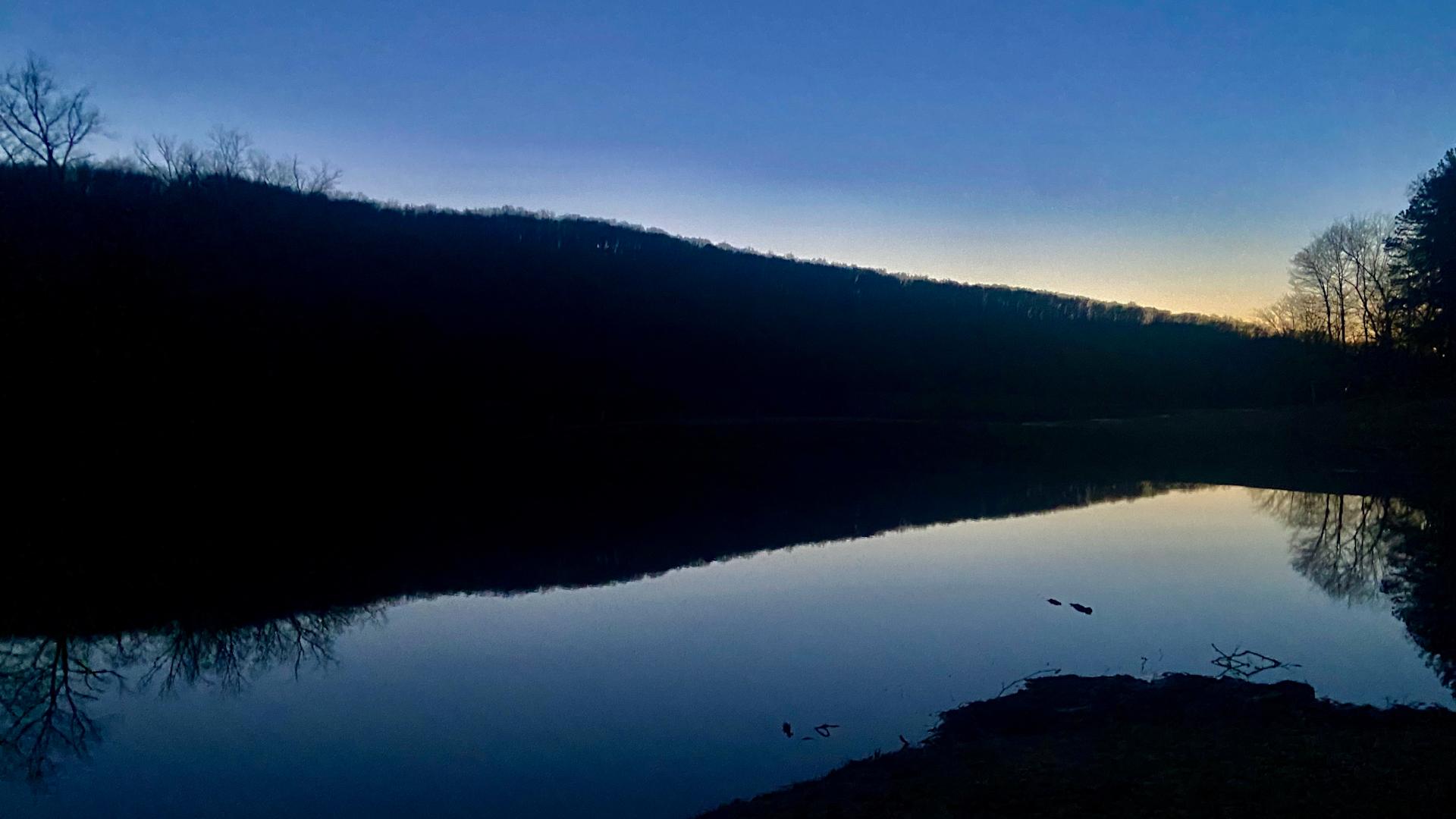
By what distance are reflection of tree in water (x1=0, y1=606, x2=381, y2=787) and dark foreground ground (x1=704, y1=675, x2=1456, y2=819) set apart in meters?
6.56

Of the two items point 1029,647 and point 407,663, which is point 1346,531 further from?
point 407,663

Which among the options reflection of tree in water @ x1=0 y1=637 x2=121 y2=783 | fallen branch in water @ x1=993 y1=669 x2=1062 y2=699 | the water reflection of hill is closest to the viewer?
reflection of tree in water @ x1=0 y1=637 x2=121 y2=783

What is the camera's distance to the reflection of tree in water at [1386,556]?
1238 centimetres

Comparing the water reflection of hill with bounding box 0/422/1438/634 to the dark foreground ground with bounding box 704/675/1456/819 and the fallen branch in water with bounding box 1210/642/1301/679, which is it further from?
the fallen branch in water with bounding box 1210/642/1301/679

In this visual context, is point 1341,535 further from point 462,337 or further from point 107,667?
point 462,337

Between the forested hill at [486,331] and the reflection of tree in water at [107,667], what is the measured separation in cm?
2435

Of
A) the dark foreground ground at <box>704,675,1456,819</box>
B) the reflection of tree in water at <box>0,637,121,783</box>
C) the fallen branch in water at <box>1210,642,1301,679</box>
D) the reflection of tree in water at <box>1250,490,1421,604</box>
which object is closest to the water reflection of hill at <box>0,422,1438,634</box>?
the reflection of tree in water at <box>0,637,121,783</box>

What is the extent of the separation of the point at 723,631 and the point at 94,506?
61.0ft

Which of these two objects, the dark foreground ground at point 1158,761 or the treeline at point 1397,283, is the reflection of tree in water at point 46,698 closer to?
the dark foreground ground at point 1158,761

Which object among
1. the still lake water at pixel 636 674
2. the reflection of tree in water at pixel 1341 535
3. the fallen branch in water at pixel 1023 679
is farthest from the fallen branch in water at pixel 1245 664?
the reflection of tree in water at pixel 1341 535

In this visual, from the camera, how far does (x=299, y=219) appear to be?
60062mm

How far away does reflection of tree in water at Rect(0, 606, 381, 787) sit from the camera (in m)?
8.40

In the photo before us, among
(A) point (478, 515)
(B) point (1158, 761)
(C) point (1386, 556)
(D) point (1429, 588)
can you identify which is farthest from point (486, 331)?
(B) point (1158, 761)

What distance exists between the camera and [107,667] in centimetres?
1055
